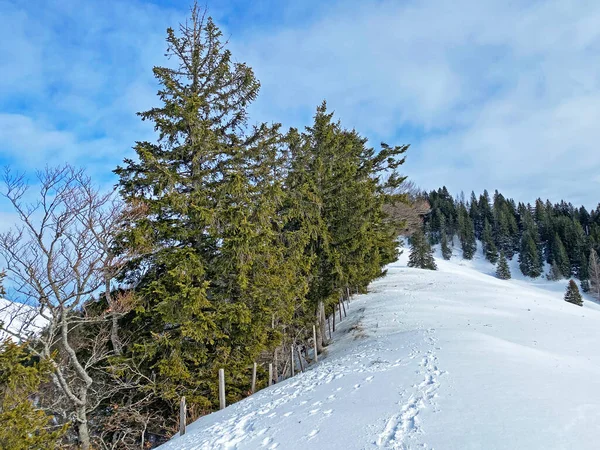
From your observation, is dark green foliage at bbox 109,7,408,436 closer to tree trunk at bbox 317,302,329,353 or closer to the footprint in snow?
tree trunk at bbox 317,302,329,353

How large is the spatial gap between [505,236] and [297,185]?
71695 mm

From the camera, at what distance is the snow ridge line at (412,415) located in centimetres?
445

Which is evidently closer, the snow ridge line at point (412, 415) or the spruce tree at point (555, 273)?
the snow ridge line at point (412, 415)

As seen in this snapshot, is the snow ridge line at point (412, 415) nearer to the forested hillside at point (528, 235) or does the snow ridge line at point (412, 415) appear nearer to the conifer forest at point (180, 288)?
the conifer forest at point (180, 288)

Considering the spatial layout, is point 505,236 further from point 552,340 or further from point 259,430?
point 259,430

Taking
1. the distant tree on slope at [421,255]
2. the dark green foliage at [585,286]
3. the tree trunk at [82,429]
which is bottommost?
the dark green foliage at [585,286]

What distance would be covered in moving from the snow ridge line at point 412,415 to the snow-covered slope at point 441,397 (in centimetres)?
2

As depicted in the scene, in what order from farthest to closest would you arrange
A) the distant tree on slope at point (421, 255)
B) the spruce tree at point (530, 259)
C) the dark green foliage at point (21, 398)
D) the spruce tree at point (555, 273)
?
1. the spruce tree at point (530, 259)
2. the spruce tree at point (555, 273)
3. the distant tree on slope at point (421, 255)
4. the dark green foliage at point (21, 398)

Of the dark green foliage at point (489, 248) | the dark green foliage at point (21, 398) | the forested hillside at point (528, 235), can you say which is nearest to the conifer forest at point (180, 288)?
the dark green foliage at point (21, 398)

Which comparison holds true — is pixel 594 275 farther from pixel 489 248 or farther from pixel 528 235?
pixel 489 248

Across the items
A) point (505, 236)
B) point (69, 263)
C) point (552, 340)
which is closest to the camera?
point (69, 263)

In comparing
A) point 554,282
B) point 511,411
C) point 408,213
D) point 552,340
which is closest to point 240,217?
point 511,411

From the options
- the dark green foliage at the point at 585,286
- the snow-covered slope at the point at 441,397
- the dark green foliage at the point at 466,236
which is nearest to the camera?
the snow-covered slope at the point at 441,397

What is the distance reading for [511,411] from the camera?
494 cm
